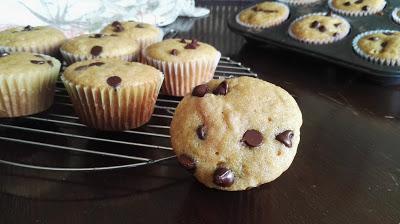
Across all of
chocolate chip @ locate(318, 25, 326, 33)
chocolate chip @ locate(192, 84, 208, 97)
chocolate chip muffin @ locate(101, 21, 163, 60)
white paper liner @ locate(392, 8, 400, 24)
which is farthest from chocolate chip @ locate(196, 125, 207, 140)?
white paper liner @ locate(392, 8, 400, 24)

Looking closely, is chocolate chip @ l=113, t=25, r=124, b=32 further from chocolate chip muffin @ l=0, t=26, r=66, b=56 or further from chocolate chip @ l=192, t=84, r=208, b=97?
chocolate chip @ l=192, t=84, r=208, b=97

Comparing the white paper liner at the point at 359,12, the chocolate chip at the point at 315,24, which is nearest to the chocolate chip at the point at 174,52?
the chocolate chip at the point at 315,24

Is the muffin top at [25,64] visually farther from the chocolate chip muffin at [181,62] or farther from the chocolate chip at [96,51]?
the chocolate chip muffin at [181,62]

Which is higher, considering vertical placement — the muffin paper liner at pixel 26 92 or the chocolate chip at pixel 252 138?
the chocolate chip at pixel 252 138

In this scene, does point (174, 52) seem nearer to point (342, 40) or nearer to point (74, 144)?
point (74, 144)

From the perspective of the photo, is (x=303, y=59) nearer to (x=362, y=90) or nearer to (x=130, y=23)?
(x=362, y=90)

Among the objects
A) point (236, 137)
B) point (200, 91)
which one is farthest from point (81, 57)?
point (236, 137)
